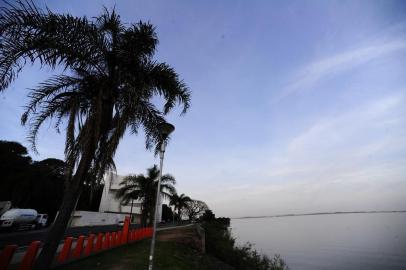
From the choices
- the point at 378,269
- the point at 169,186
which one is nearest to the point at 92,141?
the point at 169,186

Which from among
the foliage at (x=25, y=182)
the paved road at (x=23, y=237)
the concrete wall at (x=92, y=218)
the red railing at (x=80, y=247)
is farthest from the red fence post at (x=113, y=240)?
the concrete wall at (x=92, y=218)

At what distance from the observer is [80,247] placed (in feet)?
32.5

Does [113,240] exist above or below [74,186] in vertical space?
below

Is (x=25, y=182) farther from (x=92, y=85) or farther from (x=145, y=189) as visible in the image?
(x=92, y=85)

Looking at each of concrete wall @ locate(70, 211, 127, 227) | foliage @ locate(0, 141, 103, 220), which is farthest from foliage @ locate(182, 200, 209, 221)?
foliage @ locate(0, 141, 103, 220)

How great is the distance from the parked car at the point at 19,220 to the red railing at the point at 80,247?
1678 centimetres

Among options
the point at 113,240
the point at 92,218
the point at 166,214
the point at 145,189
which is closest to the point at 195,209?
Result: the point at 166,214

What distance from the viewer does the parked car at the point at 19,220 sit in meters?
26.5

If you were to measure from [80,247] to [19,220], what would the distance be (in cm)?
2448

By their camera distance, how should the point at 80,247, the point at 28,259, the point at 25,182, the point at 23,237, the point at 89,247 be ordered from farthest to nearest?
the point at 25,182 → the point at 23,237 → the point at 89,247 → the point at 80,247 → the point at 28,259

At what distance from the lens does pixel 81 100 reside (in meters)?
7.39

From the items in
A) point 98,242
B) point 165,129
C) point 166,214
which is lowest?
point 98,242

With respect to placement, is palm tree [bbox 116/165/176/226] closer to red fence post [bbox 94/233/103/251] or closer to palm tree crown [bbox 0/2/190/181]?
red fence post [bbox 94/233/103/251]

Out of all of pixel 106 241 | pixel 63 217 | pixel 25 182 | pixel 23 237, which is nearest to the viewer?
pixel 63 217
